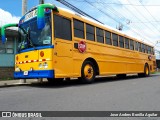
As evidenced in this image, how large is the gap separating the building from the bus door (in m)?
8.82

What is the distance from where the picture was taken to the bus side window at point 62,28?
9.30 meters

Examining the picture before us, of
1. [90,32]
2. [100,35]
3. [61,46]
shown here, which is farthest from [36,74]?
[100,35]

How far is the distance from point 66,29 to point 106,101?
4369 mm

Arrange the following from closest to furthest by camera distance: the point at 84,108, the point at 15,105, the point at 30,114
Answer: the point at 30,114
the point at 84,108
the point at 15,105

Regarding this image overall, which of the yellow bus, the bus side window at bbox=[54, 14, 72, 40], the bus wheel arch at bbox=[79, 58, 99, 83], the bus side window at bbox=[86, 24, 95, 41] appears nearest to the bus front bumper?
the yellow bus

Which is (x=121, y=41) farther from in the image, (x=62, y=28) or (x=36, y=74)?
(x=36, y=74)

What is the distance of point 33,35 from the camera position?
976 centimetres

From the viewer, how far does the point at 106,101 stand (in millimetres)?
6277

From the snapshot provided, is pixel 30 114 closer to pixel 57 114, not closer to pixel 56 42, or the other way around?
pixel 57 114

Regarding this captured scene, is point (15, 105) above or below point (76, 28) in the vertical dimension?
below

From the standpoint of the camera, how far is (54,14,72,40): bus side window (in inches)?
366

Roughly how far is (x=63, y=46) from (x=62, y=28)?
70 centimetres

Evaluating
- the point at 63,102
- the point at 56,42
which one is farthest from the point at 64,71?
the point at 63,102

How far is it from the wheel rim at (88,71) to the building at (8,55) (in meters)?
8.57
